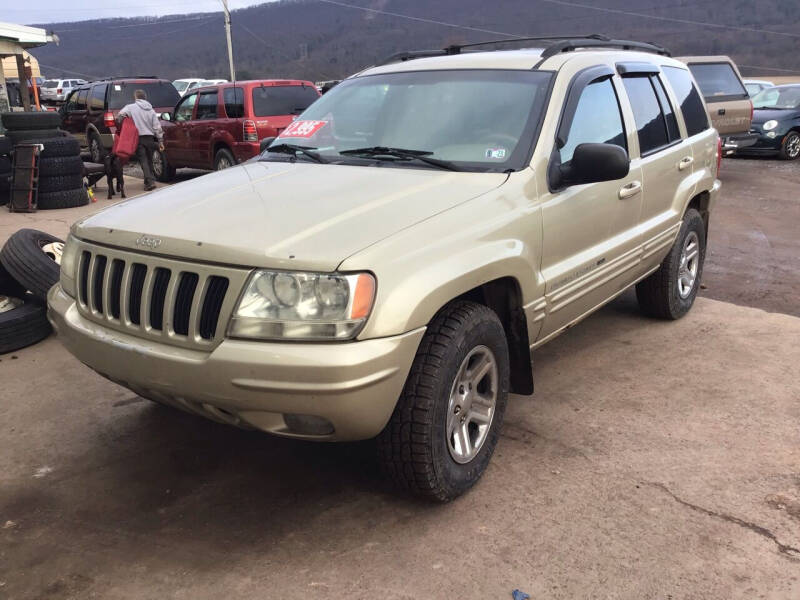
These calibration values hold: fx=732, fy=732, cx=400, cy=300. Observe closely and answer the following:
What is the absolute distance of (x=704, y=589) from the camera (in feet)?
8.09

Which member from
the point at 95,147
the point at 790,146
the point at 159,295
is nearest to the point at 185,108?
the point at 95,147

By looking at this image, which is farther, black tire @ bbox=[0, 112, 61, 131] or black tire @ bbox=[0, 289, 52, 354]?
black tire @ bbox=[0, 112, 61, 131]

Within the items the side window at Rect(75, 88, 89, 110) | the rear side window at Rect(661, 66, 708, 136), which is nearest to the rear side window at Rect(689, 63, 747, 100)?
the rear side window at Rect(661, 66, 708, 136)

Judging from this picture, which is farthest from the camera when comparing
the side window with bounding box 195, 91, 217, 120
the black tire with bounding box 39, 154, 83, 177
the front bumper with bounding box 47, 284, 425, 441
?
the side window with bounding box 195, 91, 217, 120

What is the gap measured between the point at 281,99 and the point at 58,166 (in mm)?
3440

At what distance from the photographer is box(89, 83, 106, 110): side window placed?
1568cm

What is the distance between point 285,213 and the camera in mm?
2832

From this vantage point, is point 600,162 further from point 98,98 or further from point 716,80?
point 98,98

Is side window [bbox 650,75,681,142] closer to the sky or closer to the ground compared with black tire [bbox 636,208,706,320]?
closer to the sky

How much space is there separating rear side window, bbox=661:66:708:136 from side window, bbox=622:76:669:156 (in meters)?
0.41

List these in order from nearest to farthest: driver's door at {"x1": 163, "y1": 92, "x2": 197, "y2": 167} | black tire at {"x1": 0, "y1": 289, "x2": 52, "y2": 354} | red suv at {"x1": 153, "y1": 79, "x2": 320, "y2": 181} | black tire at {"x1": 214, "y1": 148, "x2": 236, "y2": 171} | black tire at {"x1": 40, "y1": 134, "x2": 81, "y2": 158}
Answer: black tire at {"x1": 0, "y1": 289, "x2": 52, "y2": 354}
black tire at {"x1": 40, "y1": 134, "x2": 81, "y2": 158}
red suv at {"x1": 153, "y1": 79, "x2": 320, "y2": 181}
black tire at {"x1": 214, "y1": 148, "x2": 236, "y2": 171}
driver's door at {"x1": 163, "y1": 92, "x2": 197, "y2": 167}

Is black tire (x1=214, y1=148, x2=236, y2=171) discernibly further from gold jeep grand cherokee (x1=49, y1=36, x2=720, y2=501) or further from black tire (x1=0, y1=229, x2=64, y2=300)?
gold jeep grand cherokee (x1=49, y1=36, x2=720, y2=501)

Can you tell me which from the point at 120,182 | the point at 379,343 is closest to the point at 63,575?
the point at 379,343

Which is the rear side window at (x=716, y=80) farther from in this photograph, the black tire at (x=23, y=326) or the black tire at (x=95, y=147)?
the black tire at (x=95, y=147)
